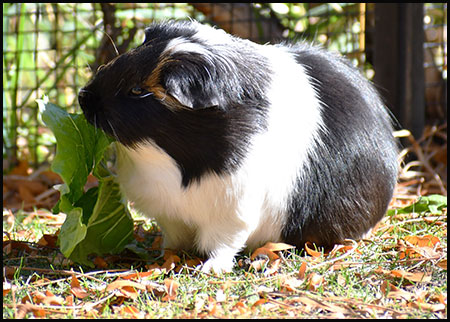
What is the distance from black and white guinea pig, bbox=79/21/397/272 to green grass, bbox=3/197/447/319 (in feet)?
0.58

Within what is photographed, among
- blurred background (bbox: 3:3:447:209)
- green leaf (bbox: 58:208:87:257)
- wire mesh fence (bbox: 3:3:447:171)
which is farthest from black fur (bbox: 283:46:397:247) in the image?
wire mesh fence (bbox: 3:3:447:171)

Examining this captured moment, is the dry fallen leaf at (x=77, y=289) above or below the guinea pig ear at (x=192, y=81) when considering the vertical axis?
below

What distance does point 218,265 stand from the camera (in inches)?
102

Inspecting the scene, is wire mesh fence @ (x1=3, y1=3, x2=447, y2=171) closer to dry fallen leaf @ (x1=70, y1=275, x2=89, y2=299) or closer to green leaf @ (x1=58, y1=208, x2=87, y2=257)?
green leaf @ (x1=58, y1=208, x2=87, y2=257)

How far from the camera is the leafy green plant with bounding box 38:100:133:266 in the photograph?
2.61 metres

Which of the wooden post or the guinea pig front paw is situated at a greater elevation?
the wooden post

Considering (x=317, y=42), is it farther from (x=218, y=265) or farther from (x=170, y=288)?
(x=170, y=288)

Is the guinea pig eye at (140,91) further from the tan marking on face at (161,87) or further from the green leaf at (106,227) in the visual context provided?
the green leaf at (106,227)

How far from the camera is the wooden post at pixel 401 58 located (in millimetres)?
4477

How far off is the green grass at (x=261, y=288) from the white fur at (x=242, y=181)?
0.15 metres

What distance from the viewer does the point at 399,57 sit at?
14.8ft

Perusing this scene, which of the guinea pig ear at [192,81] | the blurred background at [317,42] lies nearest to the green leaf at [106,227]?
the guinea pig ear at [192,81]

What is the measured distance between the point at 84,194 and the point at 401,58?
105 inches

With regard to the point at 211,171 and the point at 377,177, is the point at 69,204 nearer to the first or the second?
the point at 211,171
